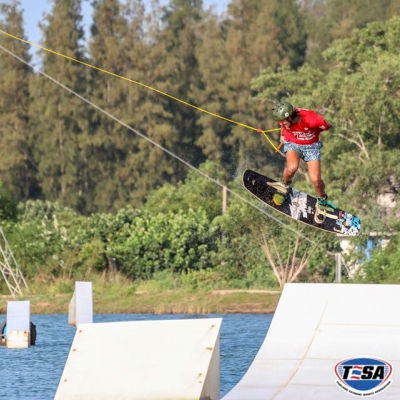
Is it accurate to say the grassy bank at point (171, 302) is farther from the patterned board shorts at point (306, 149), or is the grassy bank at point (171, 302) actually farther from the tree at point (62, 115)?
the tree at point (62, 115)

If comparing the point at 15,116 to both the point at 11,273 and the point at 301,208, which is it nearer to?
the point at 11,273

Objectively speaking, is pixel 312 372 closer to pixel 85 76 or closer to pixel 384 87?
pixel 384 87

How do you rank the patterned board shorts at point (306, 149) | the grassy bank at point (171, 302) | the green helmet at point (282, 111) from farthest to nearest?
the grassy bank at point (171, 302)
the patterned board shorts at point (306, 149)
the green helmet at point (282, 111)

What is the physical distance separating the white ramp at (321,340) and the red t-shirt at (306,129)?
4771mm

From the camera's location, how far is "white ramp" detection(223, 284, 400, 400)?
10.1 metres

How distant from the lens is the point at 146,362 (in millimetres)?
9977

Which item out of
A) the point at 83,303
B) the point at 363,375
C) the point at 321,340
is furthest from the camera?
the point at 83,303

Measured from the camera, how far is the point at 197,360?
988 centimetres

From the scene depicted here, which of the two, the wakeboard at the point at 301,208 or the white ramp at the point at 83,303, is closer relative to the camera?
the wakeboard at the point at 301,208

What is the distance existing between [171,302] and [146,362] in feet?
77.1

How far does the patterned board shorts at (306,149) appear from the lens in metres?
15.4

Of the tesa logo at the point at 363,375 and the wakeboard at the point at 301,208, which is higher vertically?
the tesa logo at the point at 363,375

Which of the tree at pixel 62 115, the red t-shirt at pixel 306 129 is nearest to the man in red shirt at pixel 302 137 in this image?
the red t-shirt at pixel 306 129

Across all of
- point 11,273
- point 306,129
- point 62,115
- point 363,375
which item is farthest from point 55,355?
point 62,115
